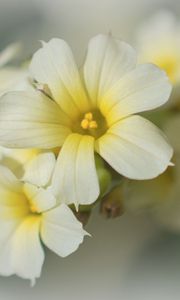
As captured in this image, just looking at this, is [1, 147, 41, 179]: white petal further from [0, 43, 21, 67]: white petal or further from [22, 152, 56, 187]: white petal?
[0, 43, 21, 67]: white petal

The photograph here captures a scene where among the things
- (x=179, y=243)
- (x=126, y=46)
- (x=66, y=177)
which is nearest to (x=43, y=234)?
(x=66, y=177)

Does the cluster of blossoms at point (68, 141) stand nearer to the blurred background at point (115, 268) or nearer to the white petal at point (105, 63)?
the white petal at point (105, 63)

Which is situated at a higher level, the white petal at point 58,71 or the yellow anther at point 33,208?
the white petal at point 58,71

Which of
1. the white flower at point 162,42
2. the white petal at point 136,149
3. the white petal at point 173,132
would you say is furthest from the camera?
the white flower at point 162,42

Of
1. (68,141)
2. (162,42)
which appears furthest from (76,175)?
(162,42)

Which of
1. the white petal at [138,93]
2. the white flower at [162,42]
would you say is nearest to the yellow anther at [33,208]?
the white petal at [138,93]

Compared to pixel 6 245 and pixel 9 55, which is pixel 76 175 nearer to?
pixel 6 245
